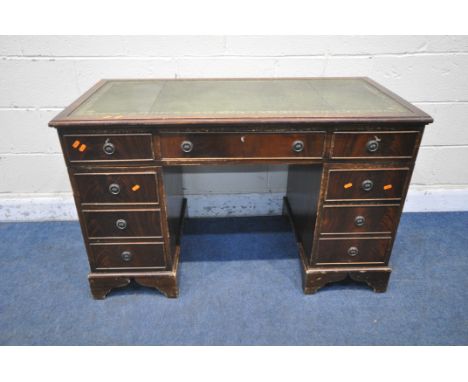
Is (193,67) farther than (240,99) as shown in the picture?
Yes

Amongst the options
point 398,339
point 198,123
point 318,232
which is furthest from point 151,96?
point 398,339

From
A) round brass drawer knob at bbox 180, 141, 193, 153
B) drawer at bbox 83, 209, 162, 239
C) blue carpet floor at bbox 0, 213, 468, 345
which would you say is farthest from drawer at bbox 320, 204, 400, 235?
drawer at bbox 83, 209, 162, 239

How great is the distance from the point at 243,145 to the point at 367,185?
1.75 ft

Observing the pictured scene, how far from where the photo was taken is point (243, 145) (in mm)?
1343

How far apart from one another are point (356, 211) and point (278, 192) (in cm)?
76

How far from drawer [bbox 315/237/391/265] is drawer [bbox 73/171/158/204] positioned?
0.78m

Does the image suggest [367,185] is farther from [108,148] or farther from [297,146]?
[108,148]

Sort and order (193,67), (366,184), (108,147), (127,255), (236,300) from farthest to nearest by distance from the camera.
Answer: (193,67) → (236,300) → (127,255) → (366,184) → (108,147)

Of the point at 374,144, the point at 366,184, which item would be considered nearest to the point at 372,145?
the point at 374,144

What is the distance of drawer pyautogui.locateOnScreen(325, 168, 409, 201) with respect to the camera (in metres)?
Answer: 1.41

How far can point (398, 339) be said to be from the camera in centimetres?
148

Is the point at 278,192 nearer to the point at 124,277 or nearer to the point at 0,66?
the point at 124,277

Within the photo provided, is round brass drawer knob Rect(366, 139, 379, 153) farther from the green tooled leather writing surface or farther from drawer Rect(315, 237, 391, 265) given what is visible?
drawer Rect(315, 237, 391, 265)

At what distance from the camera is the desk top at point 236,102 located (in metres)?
1.28
